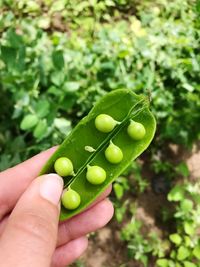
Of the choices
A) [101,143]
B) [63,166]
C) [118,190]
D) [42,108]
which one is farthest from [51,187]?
[118,190]

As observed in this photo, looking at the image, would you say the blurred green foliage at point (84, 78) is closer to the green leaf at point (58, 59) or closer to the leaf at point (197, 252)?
the green leaf at point (58, 59)

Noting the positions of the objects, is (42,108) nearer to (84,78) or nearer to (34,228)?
(84,78)

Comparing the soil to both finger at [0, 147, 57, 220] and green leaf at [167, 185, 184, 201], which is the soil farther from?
finger at [0, 147, 57, 220]

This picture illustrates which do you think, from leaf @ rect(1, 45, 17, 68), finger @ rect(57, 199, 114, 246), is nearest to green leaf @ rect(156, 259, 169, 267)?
finger @ rect(57, 199, 114, 246)

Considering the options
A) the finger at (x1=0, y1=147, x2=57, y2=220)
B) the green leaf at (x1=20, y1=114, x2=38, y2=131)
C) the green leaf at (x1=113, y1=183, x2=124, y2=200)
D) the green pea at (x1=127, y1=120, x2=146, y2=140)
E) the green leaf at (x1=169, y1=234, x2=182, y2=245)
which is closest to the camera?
the green pea at (x1=127, y1=120, x2=146, y2=140)

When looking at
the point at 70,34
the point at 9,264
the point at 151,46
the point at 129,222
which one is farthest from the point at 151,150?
the point at 9,264

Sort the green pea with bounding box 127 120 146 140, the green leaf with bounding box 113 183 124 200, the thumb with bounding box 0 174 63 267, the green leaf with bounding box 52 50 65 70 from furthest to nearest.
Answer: the green leaf with bounding box 113 183 124 200, the green leaf with bounding box 52 50 65 70, the green pea with bounding box 127 120 146 140, the thumb with bounding box 0 174 63 267

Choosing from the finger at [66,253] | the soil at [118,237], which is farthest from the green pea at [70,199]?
the soil at [118,237]
